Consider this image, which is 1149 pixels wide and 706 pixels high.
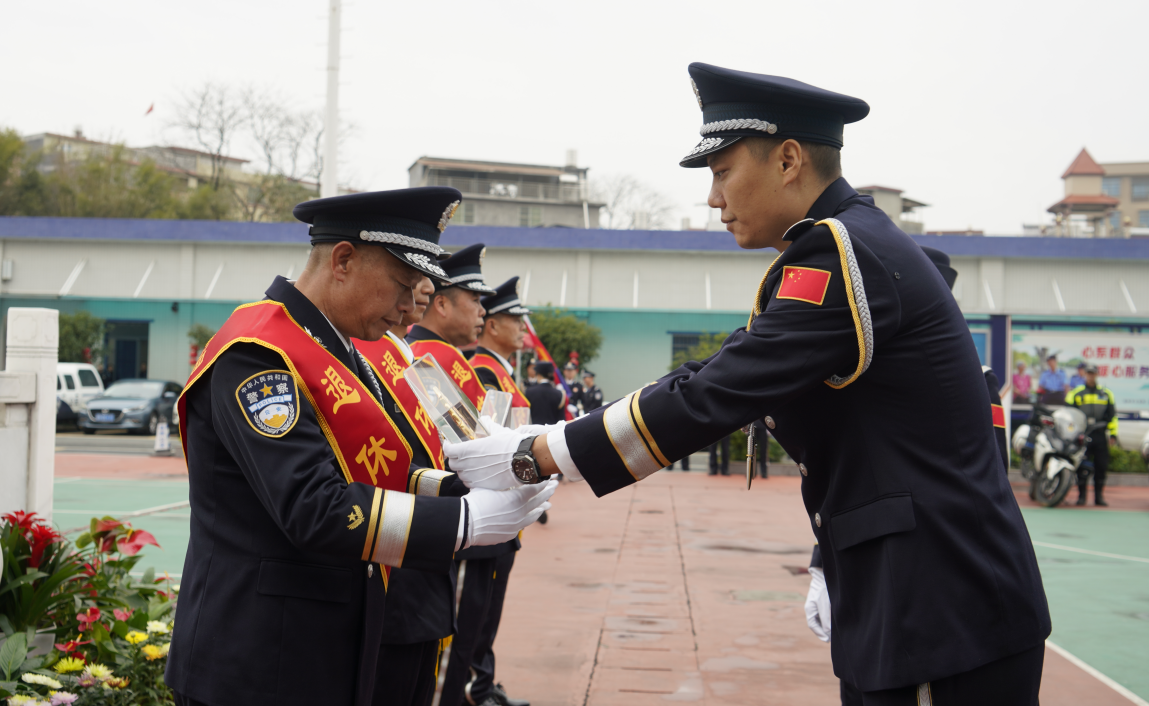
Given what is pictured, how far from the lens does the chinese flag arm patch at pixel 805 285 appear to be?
1.85 m

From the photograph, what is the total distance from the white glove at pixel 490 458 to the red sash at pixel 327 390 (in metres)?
0.21

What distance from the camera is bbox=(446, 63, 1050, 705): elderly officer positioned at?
71.6 inches

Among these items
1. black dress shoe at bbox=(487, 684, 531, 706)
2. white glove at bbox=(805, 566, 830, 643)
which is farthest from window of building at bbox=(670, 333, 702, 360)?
white glove at bbox=(805, 566, 830, 643)

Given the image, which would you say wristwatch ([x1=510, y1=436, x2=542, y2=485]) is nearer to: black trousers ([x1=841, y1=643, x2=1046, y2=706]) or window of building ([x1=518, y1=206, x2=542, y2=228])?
black trousers ([x1=841, y1=643, x2=1046, y2=706])

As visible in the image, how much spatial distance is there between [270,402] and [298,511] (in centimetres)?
26

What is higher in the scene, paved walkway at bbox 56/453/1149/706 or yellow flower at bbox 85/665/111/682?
yellow flower at bbox 85/665/111/682

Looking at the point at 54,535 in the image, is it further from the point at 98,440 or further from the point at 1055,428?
the point at 98,440

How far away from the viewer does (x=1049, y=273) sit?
24594 mm

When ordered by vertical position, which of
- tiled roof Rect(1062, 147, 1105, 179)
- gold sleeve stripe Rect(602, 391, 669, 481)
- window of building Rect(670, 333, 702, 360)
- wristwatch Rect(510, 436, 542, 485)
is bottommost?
wristwatch Rect(510, 436, 542, 485)

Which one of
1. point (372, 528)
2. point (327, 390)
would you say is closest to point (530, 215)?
point (327, 390)

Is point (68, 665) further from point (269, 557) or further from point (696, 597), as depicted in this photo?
point (696, 597)

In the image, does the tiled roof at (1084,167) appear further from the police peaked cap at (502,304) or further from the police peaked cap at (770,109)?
the police peaked cap at (770,109)

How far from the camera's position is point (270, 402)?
197 cm

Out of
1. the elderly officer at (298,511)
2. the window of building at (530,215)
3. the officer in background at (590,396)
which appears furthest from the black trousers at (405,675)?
the window of building at (530,215)
